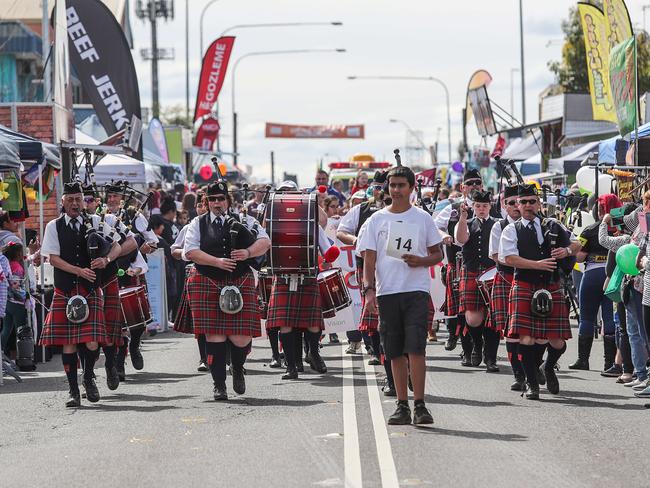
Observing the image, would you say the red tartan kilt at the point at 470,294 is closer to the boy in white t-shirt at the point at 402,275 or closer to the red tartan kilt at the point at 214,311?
the red tartan kilt at the point at 214,311

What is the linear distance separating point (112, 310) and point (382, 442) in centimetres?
417

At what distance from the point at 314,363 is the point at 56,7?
9492 mm

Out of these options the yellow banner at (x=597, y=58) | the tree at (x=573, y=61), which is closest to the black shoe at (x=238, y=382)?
the yellow banner at (x=597, y=58)

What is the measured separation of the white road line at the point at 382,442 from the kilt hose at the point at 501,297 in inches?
50.8

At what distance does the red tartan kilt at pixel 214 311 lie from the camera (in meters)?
11.8

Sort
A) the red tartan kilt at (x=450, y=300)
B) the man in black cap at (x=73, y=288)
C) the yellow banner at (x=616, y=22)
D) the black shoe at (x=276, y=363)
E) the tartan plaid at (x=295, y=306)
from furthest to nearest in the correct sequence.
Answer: the yellow banner at (x=616, y=22) → the red tartan kilt at (x=450, y=300) → the black shoe at (x=276, y=363) → the tartan plaid at (x=295, y=306) → the man in black cap at (x=73, y=288)

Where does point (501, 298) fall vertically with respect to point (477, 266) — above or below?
below

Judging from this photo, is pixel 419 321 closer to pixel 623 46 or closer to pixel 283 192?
pixel 283 192

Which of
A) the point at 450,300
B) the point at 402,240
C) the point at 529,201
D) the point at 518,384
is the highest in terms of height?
the point at 529,201

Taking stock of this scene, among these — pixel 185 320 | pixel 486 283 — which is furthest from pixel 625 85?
pixel 185 320

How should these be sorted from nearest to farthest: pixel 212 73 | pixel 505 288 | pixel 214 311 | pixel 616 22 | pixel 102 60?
pixel 214 311
pixel 505 288
pixel 616 22
pixel 102 60
pixel 212 73

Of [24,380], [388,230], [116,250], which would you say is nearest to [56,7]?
[24,380]

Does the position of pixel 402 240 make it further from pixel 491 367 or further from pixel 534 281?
pixel 491 367

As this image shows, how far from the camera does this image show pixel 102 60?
76.4 ft
